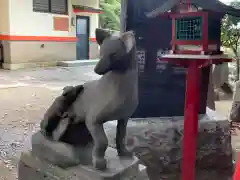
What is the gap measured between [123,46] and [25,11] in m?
8.18

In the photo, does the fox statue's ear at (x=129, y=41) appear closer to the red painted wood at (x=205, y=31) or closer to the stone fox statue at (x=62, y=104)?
the stone fox statue at (x=62, y=104)

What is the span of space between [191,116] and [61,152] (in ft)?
3.93

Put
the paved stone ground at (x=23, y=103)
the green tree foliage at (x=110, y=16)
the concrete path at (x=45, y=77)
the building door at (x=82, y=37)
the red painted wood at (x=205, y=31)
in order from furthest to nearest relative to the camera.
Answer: the green tree foliage at (x=110, y=16) < the building door at (x=82, y=37) < the concrete path at (x=45, y=77) < the paved stone ground at (x=23, y=103) < the red painted wood at (x=205, y=31)

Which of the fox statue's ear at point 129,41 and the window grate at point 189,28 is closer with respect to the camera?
the fox statue's ear at point 129,41

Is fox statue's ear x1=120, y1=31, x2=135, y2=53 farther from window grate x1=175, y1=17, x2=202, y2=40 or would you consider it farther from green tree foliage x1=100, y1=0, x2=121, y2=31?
green tree foliage x1=100, y1=0, x2=121, y2=31

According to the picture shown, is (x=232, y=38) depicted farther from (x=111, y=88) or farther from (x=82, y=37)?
(x=111, y=88)

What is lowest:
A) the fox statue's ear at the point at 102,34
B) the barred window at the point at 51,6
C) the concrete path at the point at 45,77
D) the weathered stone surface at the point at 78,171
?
the concrete path at the point at 45,77

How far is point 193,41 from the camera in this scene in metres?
2.12

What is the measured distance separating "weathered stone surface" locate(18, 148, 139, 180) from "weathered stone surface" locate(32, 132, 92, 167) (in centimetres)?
3

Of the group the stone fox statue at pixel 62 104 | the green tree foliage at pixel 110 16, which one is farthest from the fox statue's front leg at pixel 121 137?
the green tree foliage at pixel 110 16

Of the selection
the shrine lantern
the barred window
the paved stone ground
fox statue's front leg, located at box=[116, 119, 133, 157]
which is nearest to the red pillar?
the shrine lantern

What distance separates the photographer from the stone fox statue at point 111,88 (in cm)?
133

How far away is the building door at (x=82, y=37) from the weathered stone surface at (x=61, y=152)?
9463 millimetres

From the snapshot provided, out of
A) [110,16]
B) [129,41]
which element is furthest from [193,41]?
[110,16]
